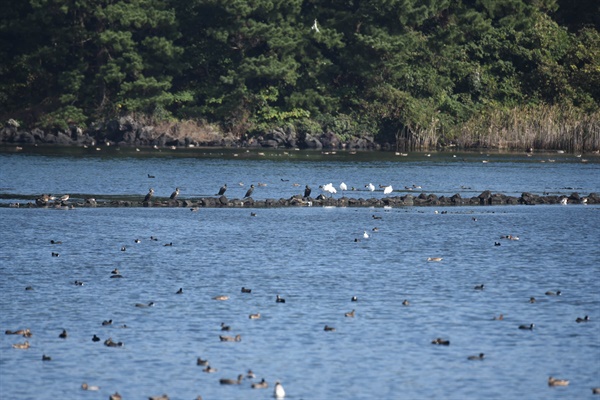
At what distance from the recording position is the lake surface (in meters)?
19.5

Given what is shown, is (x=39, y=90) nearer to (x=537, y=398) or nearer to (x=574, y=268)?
(x=574, y=268)

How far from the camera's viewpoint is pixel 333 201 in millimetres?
49375

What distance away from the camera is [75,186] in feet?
184

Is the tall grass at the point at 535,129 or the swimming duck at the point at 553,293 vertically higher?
the tall grass at the point at 535,129

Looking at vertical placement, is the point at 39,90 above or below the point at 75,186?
above

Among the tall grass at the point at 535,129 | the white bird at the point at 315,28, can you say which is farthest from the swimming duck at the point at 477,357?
the white bird at the point at 315,28

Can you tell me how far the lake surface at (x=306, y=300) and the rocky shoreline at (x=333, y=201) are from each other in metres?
1.33

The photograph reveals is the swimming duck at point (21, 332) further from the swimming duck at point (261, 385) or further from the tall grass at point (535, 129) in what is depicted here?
the tall grass at point (535, 129)

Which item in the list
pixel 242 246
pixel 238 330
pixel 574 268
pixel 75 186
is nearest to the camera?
pixel 238 330

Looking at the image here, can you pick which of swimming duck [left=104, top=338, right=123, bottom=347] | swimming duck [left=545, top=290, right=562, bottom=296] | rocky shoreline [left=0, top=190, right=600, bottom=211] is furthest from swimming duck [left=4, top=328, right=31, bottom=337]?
rocky shoreline [left=0, top=190, right=600, bottom=211]

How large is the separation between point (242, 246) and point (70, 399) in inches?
690

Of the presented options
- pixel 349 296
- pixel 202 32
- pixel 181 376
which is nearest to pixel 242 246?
pixel 349 296

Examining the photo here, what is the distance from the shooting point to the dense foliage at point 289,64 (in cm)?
9131

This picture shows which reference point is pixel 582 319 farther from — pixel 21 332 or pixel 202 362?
pixel 21 332
